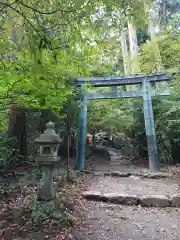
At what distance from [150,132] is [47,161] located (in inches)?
194

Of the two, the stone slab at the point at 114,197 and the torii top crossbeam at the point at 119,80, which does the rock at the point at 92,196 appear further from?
the torii top crossbeam at the point at 119,80

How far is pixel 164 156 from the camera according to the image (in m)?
9.67

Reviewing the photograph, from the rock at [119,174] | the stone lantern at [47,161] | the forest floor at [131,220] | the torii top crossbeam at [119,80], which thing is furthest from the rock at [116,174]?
the stone lantern at [47,161]

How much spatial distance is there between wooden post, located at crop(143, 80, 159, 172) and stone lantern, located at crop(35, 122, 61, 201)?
461cm

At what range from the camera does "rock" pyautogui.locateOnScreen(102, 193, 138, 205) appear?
17.2ft

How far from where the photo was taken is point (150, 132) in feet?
26.9

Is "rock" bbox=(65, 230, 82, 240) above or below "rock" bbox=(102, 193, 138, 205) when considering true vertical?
below

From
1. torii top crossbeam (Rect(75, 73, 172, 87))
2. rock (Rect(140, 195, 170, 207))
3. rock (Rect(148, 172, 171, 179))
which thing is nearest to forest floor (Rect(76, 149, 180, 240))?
rock (Rect(140, 195, 170, 207))

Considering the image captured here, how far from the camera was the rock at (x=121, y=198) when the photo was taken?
17.2ft

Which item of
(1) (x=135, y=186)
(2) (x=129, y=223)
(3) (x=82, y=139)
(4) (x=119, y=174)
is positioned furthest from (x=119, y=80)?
(2) (x=129, y=223)

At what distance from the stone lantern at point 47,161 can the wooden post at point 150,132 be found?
15.1 ft

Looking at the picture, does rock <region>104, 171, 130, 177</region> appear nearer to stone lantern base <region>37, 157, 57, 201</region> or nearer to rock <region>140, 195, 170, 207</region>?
rock <region>140, 195, 170, 207</region>

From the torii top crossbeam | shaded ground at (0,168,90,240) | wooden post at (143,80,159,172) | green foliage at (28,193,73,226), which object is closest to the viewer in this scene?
shaded ground at (0,168,90,240)

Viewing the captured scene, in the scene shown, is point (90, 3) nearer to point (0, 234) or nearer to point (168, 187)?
point (0, 234)
